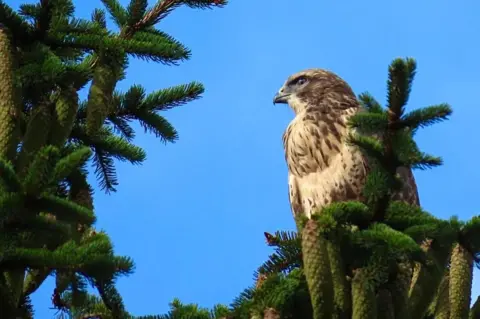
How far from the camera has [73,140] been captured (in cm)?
483

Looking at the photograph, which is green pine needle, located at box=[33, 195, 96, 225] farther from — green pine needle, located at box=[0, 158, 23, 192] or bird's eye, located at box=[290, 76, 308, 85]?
bird's eye, located at box=[290, 76, 308, 85]

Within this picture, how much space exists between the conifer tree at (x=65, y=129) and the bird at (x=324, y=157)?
1.89m

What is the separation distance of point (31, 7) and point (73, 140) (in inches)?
26.9

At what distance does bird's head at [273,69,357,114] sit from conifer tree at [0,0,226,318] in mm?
2599

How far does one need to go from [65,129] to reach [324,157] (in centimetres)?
319

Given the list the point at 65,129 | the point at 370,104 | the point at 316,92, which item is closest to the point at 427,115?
the point at 370,104

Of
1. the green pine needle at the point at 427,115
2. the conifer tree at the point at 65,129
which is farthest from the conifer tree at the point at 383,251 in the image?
the conifer tree at the point at 65,129

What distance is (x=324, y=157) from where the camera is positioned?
694cm

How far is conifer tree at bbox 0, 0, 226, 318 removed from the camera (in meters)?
3.31

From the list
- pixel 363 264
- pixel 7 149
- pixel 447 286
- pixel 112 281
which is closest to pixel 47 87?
pixel 7 149

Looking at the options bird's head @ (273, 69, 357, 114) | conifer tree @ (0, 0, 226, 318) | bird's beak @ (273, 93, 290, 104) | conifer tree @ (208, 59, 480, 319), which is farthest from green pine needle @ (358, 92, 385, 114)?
bird's beak @ (273, 93, 290, 104)

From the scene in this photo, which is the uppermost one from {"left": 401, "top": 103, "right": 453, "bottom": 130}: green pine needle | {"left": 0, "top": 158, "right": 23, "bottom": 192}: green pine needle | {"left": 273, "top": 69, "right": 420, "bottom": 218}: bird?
{"left": 273, "top": 69, "right": 420, "bottom": 218}: bird

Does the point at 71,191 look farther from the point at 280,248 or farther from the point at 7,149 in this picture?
the point at 280,248

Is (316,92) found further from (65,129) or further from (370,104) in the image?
(370,104)
